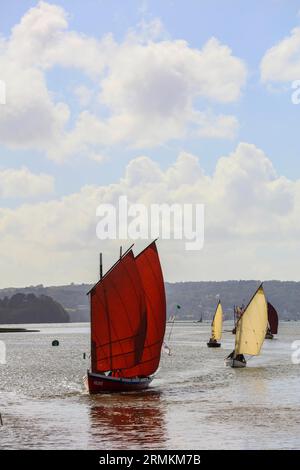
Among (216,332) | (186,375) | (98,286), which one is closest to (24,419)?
(98,286)

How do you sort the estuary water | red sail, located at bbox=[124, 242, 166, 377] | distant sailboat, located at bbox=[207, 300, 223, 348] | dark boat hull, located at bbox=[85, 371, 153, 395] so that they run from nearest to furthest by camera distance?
the estuary water
dark boat hull, located at bbox=[85, 371, 153, 395]
red sail, located at bbox=[124, 242, 166, 377]
distant sailboat, located at bbox=[207, 300, 223, 348]

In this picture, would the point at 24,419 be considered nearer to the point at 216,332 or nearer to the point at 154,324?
the point at 154,324

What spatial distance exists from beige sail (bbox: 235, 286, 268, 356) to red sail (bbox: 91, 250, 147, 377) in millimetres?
30908

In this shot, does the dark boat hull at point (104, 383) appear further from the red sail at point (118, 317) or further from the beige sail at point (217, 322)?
the beige sail at point (217, 322)

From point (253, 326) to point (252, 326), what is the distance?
0.63ft

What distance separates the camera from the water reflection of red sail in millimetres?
40281

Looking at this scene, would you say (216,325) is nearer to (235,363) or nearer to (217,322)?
(217,322)

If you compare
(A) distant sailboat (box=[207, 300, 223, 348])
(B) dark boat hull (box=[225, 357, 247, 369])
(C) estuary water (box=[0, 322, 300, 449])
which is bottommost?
(C) estuary water (box=[0, 322, 300, 449])

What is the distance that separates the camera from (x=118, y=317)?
6066 centimetres

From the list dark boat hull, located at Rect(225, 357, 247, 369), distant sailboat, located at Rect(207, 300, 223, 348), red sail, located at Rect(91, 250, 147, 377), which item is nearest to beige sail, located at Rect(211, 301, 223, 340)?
distant sailboat, located at Rect(207, 300, 223, 348)

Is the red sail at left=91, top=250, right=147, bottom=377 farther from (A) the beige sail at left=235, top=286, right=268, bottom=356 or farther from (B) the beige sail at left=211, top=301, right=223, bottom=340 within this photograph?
(B) the beige sail at left=211, top=301, right=223, bottom=340

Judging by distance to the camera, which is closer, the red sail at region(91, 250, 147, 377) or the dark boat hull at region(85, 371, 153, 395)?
the red sail at region(91, 250, 147, 377)

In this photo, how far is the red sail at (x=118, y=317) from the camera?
197 ft
